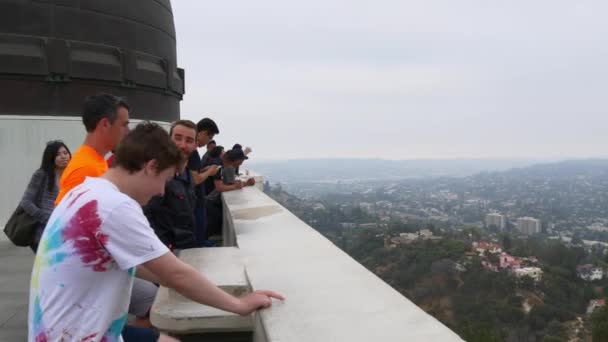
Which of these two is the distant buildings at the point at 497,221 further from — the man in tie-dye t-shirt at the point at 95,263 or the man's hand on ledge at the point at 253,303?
the man in tie-dye t-shirt at the point at 95,263

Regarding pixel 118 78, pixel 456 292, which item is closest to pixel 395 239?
pixel 456 292

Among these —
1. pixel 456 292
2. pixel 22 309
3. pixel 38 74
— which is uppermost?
pixel 38 74

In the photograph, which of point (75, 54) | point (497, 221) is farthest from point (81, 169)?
point (497, 221)

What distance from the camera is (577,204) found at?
443 ft

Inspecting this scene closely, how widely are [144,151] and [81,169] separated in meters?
1.03

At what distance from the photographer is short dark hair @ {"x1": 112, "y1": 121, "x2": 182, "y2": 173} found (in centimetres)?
164

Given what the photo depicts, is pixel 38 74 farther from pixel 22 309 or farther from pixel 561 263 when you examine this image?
pixel 561 263

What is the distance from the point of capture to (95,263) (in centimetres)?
151

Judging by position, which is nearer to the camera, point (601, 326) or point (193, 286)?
point (193, 286)

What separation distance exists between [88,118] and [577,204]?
497 feet

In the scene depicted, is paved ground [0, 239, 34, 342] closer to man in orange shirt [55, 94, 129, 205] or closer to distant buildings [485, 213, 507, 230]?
man in orange shirt [55, 94, 129, 205]

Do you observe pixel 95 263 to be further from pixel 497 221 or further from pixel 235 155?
pixel 497 221

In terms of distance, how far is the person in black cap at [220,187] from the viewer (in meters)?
5.81

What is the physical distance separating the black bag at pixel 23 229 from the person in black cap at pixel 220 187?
7.20 ft
